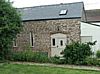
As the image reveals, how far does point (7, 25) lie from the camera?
20.6 m

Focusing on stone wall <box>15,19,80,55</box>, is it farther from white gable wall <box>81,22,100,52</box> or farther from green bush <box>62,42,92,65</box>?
green bush <box>62,42,92,65</box>

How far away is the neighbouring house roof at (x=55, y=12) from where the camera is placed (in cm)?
2597

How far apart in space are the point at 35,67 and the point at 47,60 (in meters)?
1.99

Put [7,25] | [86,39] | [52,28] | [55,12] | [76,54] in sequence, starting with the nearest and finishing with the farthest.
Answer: [76,54]
[7,25]
[86,39]
[52,28]
[55,12]

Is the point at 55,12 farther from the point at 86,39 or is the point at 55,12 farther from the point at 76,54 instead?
the point at 76,54

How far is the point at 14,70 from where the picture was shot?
58.7ft

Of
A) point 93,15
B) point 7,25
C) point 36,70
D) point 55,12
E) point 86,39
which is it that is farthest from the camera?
point 93,15

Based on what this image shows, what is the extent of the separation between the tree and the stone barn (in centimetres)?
349

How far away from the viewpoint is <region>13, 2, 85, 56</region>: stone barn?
25.3 metres

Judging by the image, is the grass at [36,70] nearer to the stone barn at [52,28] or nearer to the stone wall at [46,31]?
the stone barn at [52,28]

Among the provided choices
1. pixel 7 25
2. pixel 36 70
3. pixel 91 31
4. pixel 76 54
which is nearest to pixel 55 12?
pixel 91 31

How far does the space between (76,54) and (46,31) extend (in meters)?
7.79

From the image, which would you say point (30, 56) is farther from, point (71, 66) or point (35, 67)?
point (71, 66)

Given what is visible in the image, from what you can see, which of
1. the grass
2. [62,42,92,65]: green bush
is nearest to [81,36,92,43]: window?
[62,42,92,65]: green bush
